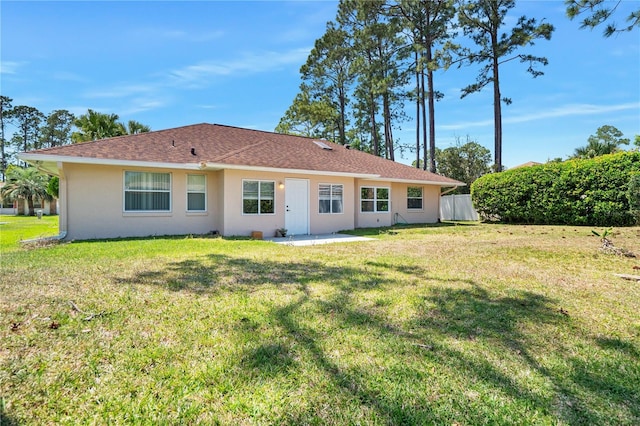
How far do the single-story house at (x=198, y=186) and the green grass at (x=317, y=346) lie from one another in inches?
211

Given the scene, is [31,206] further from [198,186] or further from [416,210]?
[416,210]

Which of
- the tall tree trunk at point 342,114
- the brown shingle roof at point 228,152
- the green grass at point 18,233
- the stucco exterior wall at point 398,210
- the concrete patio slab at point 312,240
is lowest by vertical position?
the concrete patio slab at point 312,240

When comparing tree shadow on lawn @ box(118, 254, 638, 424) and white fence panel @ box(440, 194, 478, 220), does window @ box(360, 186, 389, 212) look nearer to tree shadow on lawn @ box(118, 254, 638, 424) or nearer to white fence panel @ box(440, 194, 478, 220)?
white fence panel @ box(440, 194, 478, 220)

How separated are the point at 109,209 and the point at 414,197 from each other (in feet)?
48.9

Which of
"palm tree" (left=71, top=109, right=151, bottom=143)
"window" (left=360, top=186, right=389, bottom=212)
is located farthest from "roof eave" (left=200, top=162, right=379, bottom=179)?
"palm tree" (left=71, top=109, right=151, bottom=143)

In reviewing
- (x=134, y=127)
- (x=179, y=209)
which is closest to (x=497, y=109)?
(x=179, y=209)

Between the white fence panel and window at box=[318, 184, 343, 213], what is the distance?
12380 millimetres

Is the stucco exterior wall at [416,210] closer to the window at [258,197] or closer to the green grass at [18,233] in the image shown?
the window at [258,197]

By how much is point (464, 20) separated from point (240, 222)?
65.7 ft

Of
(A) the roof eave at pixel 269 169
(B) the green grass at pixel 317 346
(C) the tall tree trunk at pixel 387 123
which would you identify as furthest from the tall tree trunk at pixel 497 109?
(B) the green grass at pixel 317 346

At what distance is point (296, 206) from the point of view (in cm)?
1312

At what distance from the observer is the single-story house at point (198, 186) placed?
34.7 ft

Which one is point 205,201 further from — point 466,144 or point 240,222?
point 466,144

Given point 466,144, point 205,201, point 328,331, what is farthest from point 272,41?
point 466,144
